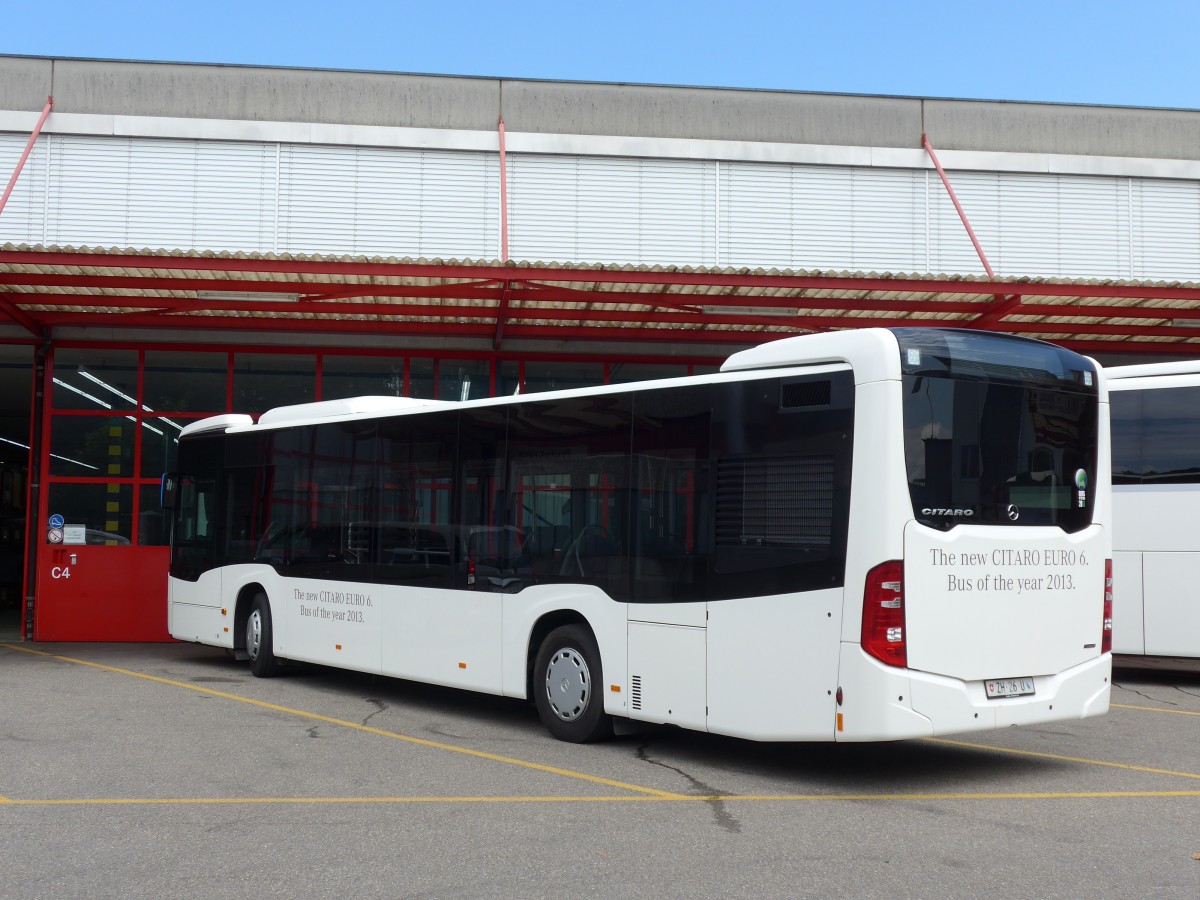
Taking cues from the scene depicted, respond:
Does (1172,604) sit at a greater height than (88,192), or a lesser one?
lesser

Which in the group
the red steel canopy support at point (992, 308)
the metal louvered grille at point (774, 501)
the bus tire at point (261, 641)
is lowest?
the bus tire at point (261, 641)

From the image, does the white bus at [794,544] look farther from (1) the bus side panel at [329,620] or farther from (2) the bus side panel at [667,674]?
(1) the bus side panel at [329,620]

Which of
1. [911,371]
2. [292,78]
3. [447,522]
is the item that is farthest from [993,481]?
[292,78]

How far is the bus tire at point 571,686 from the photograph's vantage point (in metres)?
9.44

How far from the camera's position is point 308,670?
48.7ft

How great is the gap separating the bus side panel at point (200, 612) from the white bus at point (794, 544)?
169 inches

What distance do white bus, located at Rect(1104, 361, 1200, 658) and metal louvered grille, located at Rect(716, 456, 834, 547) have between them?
22.9 feet

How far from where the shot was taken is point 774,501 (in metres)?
8.13

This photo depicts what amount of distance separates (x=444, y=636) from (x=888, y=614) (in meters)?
4.68

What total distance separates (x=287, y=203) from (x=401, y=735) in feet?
39.4

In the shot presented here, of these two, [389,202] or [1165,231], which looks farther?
[1165,231]

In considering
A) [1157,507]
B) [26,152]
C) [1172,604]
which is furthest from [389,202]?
[1172,604]

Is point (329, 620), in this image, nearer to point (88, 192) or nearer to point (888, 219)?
point (88, 192)

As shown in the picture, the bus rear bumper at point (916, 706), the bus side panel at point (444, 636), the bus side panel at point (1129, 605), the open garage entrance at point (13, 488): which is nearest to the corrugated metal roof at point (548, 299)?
the bus side panel at point (1129, 605)
